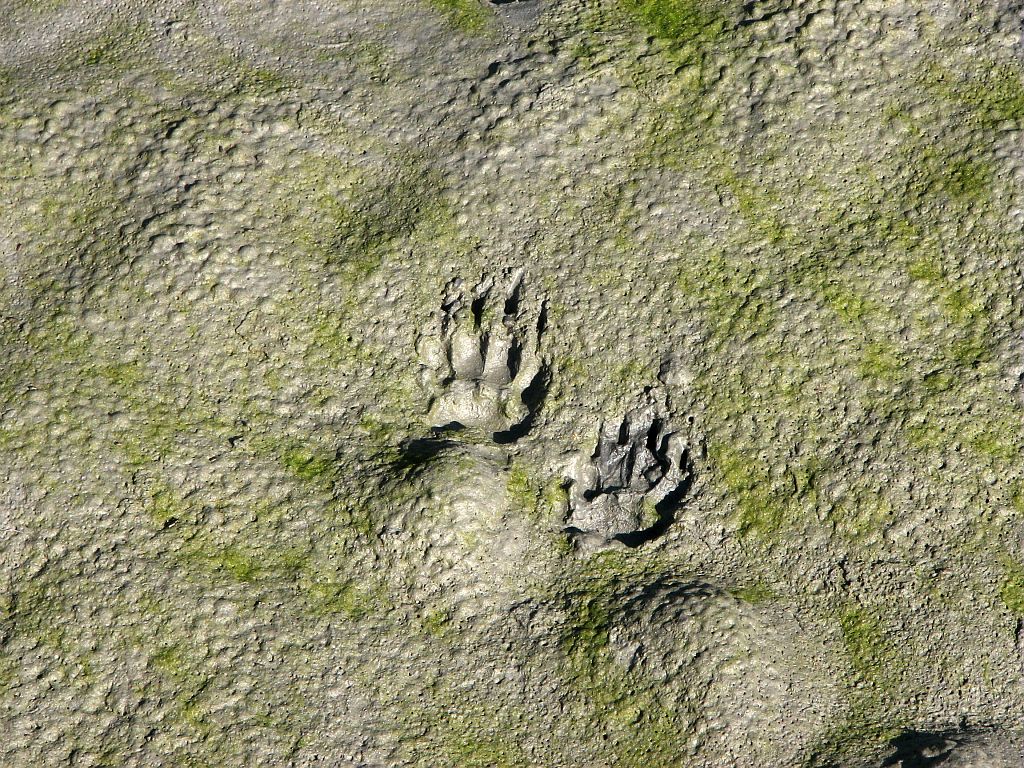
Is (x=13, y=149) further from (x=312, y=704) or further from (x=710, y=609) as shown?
(x=710, y=609)

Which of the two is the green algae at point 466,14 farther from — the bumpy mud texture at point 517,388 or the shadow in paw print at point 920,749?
the shadow in paw print at point 920,749

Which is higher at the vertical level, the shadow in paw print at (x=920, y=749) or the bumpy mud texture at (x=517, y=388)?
the bumpy mud texture at (x=517, y=388)

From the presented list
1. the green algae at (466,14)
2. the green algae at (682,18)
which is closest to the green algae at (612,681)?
the green algae at (682,18)

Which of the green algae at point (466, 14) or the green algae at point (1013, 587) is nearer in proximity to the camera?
the green algae at point (1013, 587)

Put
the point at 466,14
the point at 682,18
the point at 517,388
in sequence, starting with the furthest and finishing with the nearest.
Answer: the point at 466,14 → the point at 682,18 → the point at 517,388

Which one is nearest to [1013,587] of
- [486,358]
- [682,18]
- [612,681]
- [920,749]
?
[920,749]

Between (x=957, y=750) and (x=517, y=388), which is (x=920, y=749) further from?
(x=517, y=388)

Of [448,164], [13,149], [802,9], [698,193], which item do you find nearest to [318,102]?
[448,164]
